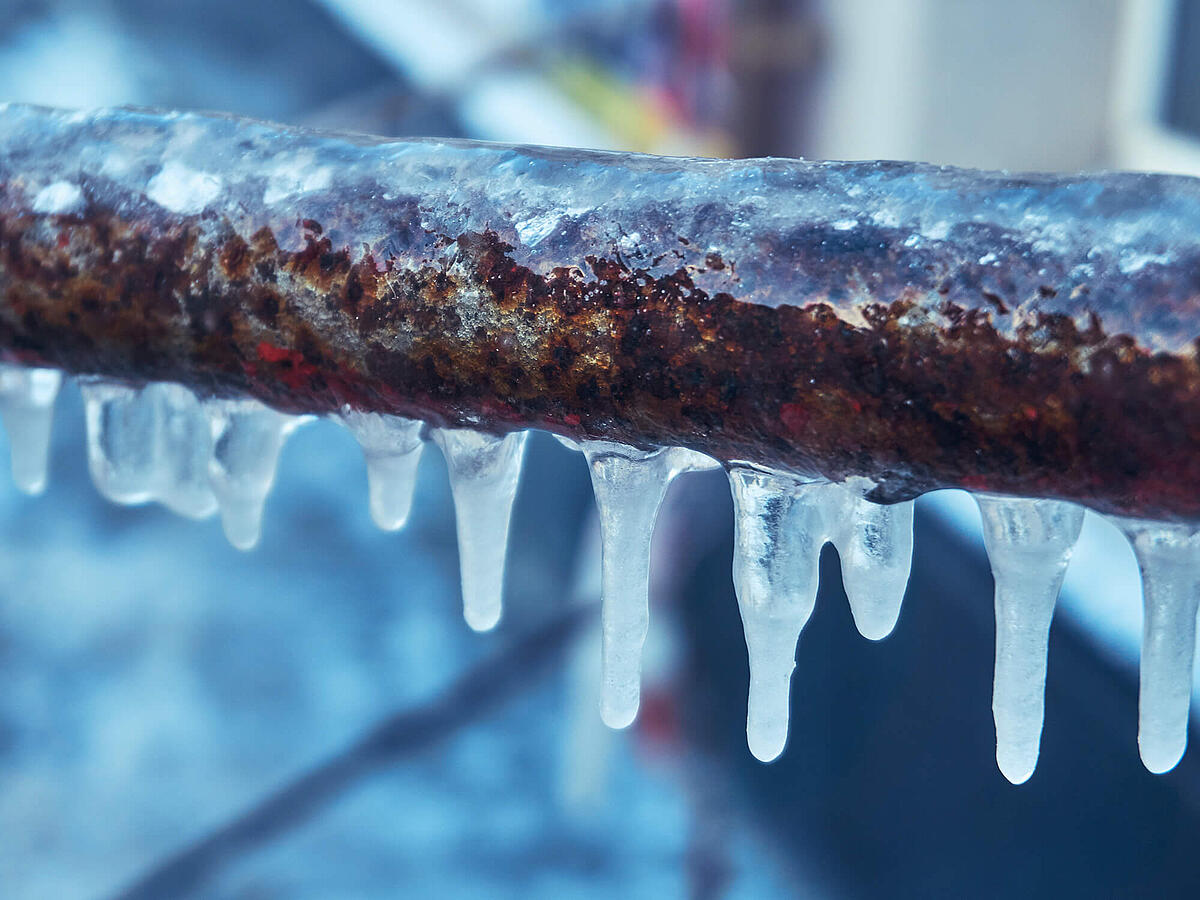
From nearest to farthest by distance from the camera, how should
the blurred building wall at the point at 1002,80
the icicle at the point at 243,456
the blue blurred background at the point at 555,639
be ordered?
the icicle at the point at 243,456 → the blue blurred background at the point at 555,639 → the blurred building wall at the point at 1002,80

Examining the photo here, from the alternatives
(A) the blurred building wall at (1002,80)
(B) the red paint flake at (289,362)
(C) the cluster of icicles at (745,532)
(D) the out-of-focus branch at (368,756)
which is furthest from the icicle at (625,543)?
A: (D) the out-of-focus branch at (368,756)

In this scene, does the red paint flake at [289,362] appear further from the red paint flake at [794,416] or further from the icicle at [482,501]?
the red paint flake at [794,416]

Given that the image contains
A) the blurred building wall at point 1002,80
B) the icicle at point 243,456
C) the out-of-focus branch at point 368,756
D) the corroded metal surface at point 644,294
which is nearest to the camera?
the corroded metal surface at point 644,294

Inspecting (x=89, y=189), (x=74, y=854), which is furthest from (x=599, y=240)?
(x=74, y=854)

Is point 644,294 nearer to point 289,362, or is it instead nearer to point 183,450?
point 289,362

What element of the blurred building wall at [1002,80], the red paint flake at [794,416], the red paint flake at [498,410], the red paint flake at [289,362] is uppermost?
the blurred building wall at [1002,80]

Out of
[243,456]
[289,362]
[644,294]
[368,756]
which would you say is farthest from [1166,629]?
[368,756]
